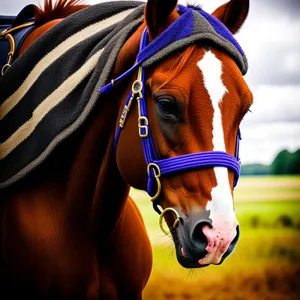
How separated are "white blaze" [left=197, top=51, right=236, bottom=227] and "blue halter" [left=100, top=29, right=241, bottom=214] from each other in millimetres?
42

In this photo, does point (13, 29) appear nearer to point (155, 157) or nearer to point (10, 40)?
point (10, 40)

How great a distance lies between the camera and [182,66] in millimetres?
2246

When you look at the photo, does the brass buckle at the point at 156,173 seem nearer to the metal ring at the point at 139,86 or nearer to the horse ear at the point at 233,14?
the metal ring at the point at 139,86

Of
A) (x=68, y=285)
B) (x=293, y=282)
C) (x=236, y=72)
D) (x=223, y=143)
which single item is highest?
(x=236, y=72)

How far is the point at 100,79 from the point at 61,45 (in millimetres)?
481

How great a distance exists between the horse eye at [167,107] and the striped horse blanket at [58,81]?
0.48 metres

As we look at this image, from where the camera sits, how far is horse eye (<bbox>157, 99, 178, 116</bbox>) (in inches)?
87.4

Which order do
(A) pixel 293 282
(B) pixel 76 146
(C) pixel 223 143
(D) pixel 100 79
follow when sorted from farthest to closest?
(A) pixel 293 282 < (B) pixel 76 146 < (D) pixel 100 79 < (C) pixel 223 143

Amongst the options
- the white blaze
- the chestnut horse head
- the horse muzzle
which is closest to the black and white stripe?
the chestnut horse head

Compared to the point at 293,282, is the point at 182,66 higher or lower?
higher

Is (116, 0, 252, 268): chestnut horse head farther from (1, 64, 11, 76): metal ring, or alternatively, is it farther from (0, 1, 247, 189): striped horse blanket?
(1, 64, 11, 76): metal ring

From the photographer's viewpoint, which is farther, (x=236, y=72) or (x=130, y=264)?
(x=130, y=264)

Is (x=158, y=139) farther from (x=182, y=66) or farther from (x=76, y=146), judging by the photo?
(x=76, y=146)

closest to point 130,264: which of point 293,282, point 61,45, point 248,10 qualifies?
point 61,45
